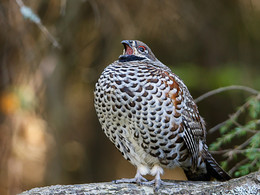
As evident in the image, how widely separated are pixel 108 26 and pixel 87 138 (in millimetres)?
2324

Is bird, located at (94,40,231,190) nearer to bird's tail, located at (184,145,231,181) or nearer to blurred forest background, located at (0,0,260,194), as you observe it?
bird's tail, located at (184,145,231,181)

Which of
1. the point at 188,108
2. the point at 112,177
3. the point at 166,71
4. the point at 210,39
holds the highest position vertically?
the point at 210,39

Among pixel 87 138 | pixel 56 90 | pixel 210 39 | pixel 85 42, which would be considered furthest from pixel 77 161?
pixel 210 39

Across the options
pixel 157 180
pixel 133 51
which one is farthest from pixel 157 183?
pixel 133 51

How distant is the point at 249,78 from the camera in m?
5.28

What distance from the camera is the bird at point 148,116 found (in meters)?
3.12

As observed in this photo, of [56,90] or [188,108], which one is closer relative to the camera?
[188,108]

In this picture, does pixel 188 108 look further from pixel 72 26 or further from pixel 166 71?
pixel 72 26

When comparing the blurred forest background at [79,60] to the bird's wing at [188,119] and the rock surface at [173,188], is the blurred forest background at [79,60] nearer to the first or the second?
the bird's wing at [188,119]

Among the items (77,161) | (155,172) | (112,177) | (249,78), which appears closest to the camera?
(155,172)

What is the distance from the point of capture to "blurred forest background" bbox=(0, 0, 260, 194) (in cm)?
523

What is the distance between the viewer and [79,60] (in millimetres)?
6141

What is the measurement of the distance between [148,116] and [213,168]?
35.5 inches

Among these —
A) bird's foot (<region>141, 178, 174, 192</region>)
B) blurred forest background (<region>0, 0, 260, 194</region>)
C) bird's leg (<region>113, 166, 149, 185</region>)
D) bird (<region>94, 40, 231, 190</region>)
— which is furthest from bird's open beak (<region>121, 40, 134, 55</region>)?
blurred forest background (<region>0, 0, 260, 194</region>)
